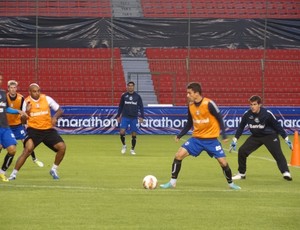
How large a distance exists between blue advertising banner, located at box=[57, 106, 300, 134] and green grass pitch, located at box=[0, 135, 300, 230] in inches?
478

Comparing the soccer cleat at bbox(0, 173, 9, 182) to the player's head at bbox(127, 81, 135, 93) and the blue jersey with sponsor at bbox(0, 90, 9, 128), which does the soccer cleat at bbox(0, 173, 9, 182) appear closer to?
the blue jersey with sponsor at bbox(0, 90, 9, 128)

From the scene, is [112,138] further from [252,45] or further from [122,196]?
[122,196]

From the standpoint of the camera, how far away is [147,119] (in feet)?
115

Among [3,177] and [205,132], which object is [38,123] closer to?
[3,177]

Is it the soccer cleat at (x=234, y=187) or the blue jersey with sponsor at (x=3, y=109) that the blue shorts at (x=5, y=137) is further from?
the soccer cleat at (x=234, y=187)

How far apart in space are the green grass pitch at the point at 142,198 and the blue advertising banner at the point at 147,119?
12146mm

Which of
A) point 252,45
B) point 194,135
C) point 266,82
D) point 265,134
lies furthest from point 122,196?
point 252,45

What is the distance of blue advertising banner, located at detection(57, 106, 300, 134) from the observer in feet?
113

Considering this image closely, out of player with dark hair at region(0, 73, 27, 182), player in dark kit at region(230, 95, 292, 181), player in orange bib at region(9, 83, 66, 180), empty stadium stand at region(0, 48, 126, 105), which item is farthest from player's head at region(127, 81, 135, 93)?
empty stadium stand at region(0, 48, 126, 105)

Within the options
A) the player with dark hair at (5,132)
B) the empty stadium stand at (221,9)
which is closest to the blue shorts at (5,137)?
the player with dark hair at (5,132)

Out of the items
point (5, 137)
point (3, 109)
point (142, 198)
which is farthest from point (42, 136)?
point (142, 198)

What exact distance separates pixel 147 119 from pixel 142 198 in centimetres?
2107

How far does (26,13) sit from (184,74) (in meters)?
8.84

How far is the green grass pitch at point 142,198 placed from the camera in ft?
37.5
